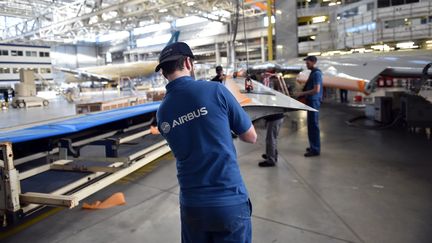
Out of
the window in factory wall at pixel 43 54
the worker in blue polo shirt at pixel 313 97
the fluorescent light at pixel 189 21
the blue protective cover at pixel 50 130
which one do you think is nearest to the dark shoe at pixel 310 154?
the worker in blue polo shirt at pixel 313 97

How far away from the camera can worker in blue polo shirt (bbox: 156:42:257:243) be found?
158 cm

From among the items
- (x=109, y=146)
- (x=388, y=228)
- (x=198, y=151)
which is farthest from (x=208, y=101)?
(x=109, y=146)

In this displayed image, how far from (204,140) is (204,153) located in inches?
2.7

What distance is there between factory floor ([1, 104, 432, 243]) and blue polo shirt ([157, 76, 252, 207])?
158 centimetres

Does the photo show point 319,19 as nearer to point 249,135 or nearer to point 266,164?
point 266,164

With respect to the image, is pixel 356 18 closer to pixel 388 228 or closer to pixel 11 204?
pixel 388 228

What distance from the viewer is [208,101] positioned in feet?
5.18

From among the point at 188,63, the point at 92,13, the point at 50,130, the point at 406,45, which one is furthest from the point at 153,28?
the point at 188,63

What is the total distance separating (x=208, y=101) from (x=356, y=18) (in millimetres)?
21688

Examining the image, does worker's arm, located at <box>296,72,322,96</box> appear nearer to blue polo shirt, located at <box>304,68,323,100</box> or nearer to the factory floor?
blue polo shirt, located at <box>304,68,323,100</box>

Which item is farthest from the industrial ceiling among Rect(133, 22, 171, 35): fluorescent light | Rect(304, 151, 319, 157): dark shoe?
Rect(304, 151, 319, 157): dark shoe

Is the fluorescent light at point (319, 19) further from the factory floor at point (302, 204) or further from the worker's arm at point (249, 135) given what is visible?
the worker's arm at point (249, 135)

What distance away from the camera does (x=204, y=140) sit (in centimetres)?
159

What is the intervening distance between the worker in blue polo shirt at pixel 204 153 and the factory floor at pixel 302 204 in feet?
4.83
